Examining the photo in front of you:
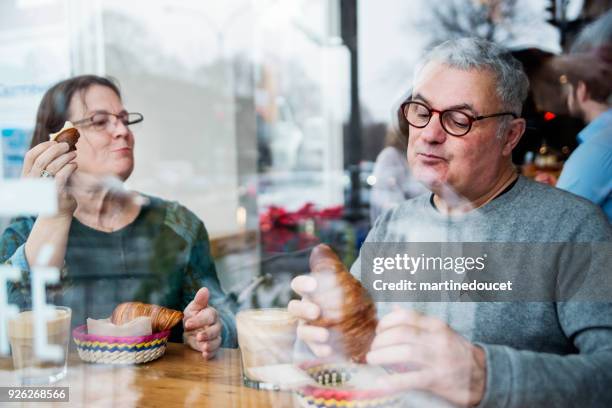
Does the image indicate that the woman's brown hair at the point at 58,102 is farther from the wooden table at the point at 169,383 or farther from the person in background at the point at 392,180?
the person in background at the point at 392,180

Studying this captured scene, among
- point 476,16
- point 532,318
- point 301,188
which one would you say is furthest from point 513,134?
point 301,188

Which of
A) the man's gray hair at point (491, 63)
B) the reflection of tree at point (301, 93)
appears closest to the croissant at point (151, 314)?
the man's gray hair at point (491, 63)

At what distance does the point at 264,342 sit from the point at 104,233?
63 centimetres

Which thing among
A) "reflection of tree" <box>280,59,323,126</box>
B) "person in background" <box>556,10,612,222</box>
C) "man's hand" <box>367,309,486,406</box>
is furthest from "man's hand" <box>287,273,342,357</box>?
"reflection of tree" <box>280,59,323,126</box>

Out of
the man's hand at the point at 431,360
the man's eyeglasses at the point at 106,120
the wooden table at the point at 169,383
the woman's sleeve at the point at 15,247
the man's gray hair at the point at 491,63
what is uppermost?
the man's gray hair at the point at 491,63

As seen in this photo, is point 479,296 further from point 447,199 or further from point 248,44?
point 248,44

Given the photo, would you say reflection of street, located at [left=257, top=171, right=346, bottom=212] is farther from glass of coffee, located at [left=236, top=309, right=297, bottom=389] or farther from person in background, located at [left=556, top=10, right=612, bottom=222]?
glass of coffee, located at [left=236, top=309, right=297, bottom=389]

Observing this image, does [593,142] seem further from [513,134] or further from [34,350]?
[34,350]

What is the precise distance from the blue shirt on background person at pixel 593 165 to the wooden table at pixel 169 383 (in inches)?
34.1

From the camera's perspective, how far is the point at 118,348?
1.23 metres

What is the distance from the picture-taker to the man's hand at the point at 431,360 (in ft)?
3.04

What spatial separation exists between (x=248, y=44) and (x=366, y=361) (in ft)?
14.2

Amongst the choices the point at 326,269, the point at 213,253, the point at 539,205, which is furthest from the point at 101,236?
the point at 539,205

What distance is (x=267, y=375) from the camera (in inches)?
43.4
